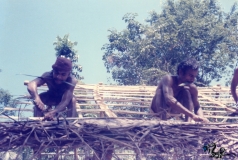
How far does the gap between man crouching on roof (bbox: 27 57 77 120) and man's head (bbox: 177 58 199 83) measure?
158cm

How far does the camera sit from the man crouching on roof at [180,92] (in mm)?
4773

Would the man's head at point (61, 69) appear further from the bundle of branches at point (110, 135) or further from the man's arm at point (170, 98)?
the man's arm at point (170, 98)

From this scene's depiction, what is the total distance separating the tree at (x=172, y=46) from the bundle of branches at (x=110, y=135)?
8.49 metres

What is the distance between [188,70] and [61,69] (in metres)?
1.80

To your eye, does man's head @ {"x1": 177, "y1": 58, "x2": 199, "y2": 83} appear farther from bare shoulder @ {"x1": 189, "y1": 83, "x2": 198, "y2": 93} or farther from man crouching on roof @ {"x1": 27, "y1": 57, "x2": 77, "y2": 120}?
man crouching on roof @ {"x1": 27, "y1": 57, "x2": 77, "y2": 120}

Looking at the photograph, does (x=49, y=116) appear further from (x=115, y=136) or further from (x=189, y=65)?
(x=189, y=65)

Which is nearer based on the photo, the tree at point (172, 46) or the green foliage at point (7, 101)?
the green foliage at point (7, 101)

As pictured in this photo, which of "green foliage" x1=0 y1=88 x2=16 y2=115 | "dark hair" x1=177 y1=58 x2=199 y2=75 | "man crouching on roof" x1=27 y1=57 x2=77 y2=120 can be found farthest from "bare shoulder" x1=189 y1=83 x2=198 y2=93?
"green foliage" x1=0 y1=88 x2=16 y2=115

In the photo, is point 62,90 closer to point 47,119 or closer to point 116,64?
point 47,119

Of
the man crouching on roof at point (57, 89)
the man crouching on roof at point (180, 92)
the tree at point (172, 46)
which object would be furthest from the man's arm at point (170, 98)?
the tree at point (172, 46)

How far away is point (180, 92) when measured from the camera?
5133 millimetres

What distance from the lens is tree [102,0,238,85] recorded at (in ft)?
42.7

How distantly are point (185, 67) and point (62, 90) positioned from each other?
1.81 metres

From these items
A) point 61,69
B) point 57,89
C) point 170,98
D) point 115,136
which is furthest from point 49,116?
point 170,98
